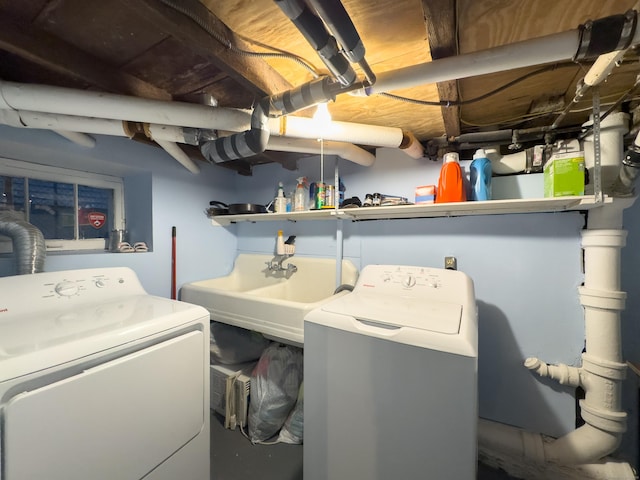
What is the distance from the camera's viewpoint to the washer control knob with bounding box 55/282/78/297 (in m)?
1.17

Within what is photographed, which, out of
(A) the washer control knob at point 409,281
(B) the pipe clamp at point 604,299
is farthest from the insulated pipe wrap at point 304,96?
(B) the pipe clamp at point 604,299

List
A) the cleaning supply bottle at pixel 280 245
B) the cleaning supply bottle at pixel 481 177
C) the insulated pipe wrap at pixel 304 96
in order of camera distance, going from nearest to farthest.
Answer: the insulated pipe wrap at pixel 304 96 < the cleaning supply bottle at pixel 481 177 < the cleaning supply bottle at pixel 280 245

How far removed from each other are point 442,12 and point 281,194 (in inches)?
62.0

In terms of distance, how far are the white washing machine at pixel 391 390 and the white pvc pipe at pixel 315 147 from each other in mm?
986

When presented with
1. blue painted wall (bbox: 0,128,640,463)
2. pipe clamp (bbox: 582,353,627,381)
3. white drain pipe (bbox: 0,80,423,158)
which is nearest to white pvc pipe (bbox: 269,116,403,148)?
white drain pipe (bbox: 0,80,423,158)

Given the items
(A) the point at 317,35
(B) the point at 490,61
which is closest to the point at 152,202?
(A) the point at 317,35

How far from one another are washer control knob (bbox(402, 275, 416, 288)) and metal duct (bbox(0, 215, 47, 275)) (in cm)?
193

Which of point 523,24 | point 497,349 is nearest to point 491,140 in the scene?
point 523,24

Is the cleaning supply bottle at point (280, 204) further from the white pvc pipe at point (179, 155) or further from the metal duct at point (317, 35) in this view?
the metal duct at point (317, 35)

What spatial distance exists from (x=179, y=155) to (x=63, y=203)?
2.80 feet

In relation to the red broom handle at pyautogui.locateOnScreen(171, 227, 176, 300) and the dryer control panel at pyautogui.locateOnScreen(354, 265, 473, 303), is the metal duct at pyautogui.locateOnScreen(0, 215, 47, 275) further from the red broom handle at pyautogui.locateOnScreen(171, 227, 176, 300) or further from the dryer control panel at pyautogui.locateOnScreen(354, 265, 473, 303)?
the dryer control panel at pyautogui.locateOnScreen(354, 265, 473, 303)

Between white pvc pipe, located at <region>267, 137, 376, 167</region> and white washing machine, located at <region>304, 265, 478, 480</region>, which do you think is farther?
white pvc pipe, located at <region>267, 137, 376, 167</region>

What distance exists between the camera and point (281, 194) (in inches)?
81.9

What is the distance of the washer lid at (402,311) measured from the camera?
956 millimetres
